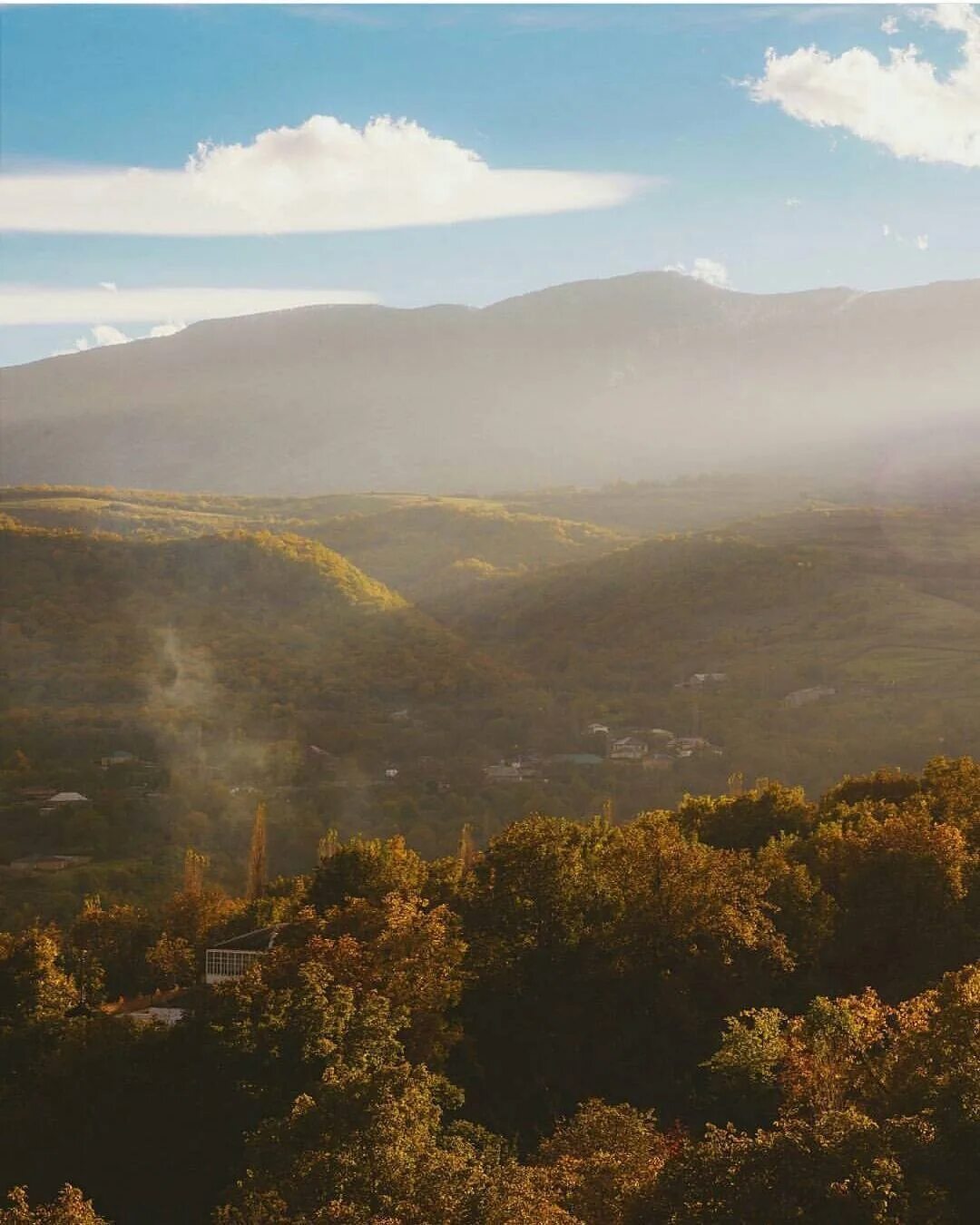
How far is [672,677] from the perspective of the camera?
5984 inches

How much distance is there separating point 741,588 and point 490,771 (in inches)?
2935

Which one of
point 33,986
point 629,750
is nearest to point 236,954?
point 33,986

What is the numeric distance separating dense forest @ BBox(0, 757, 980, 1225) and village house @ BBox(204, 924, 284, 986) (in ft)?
2.12

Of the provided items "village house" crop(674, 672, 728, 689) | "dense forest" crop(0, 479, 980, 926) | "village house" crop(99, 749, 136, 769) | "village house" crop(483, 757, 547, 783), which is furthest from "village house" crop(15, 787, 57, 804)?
"village house" crop(674, 672, 728, 689)

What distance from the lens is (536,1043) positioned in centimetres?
3809

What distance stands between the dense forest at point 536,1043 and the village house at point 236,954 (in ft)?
2.12

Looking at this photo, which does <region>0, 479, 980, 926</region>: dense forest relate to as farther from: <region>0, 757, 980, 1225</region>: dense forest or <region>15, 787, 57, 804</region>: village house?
<region>0, 757, 980, 1225</region>: dense forest

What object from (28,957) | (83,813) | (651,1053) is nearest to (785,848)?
(651,1053)

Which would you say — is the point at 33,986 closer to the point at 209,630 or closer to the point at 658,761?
the point at 658,761

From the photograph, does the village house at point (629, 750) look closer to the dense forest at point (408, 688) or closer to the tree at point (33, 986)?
the dense forest at point (408, 688)

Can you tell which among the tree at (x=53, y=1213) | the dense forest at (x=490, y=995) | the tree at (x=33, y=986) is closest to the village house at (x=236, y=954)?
the dense forest at (x=490, y=995)

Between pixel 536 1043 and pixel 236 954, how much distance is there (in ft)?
37.9

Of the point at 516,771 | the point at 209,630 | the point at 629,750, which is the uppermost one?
the point at 209,630

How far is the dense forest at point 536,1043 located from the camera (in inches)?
938
